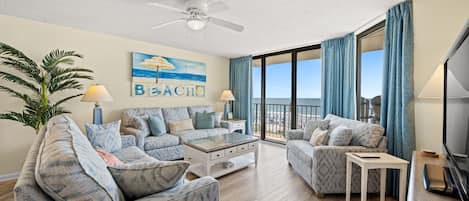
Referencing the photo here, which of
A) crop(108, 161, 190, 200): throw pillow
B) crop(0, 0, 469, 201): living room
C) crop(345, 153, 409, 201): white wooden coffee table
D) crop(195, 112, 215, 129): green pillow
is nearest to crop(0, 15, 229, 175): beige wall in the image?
crop(0, 0, 469, 201): living room

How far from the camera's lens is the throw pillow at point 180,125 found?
3.66m

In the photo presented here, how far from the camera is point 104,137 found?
2338 millimetres

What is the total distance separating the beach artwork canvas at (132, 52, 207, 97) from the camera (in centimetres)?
381

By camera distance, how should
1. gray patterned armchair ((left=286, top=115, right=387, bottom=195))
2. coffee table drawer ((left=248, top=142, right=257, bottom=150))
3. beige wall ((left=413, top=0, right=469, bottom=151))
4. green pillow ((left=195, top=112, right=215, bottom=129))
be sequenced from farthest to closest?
1. green pillow ((left=195, top=112, right=215, bottom=129))
2. coffee table drawer ((left=248, top=142, right=257, bottom=150))
3. gray patterned armchair ((left=286, top=115, right=387, bottom=195))
4. beige wall ((left=413, top=0, right=469, bottom=151))

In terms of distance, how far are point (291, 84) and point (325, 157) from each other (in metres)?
2.47

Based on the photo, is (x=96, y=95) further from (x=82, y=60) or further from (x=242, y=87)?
(x=242, y=87)

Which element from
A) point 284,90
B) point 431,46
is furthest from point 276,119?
point 431,46

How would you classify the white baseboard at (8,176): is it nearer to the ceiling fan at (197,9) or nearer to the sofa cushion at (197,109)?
the sofa cushion at (197,109)

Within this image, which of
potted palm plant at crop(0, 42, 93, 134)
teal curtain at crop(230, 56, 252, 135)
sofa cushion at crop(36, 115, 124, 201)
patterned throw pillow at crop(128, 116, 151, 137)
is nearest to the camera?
sofa cushion at crop(36, 115, 124, 201)

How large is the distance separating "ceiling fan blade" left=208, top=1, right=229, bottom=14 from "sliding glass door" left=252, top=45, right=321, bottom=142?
2557 mm

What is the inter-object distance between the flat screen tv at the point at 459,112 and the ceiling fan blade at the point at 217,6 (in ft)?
6.06

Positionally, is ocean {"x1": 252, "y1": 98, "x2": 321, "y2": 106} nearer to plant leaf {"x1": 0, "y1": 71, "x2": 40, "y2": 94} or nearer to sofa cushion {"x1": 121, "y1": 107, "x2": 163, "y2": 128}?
sofa cushion {"x1": 121, "y1": 107, "x2": 163, "y2": 128}

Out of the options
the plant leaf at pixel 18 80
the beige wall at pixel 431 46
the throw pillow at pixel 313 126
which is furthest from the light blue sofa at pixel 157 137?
the beige wall at pixel 431 46

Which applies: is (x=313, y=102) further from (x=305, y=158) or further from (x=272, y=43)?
(x=305, y=158)
